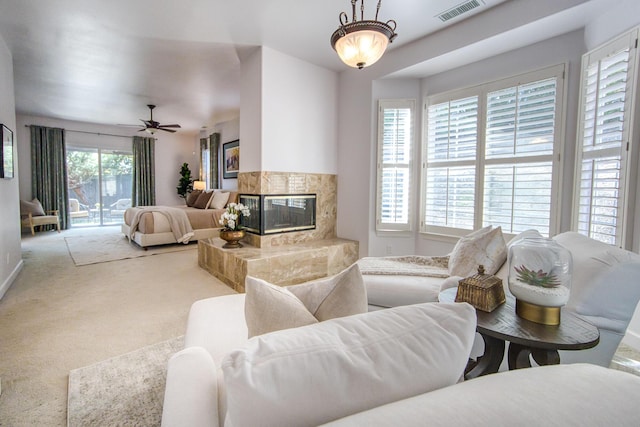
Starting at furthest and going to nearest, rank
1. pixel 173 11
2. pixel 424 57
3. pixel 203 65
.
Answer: pixel 203 65, pixel 424 57, pixel 173 11

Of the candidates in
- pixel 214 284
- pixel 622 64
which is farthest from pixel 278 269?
pixel 622 64

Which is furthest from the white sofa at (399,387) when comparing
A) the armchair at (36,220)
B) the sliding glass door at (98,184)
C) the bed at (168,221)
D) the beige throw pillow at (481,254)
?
the sliding glass door at (98,184)

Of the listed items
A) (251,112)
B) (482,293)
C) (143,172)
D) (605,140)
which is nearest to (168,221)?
(251,112)

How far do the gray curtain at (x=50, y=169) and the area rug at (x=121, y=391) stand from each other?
7191mm

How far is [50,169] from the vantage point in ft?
23.1

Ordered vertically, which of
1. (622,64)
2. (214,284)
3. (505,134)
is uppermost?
(622,64)

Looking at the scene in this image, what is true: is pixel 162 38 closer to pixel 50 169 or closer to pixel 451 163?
pixel 451 163

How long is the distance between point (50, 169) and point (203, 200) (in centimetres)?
376

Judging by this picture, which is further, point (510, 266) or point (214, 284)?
point (214, 284)

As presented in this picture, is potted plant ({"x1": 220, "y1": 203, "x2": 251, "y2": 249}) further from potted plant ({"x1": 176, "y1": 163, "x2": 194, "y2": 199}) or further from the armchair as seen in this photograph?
potted plant ({"x1": 176, "y1": 163, "x2": 194, "y2": 199})

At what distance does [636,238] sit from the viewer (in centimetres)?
216

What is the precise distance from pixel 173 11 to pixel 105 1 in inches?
22.0

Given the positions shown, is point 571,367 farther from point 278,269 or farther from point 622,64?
→ point 278,269

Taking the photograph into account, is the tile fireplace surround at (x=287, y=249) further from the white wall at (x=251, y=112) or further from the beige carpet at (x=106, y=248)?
the beige carpet at (x=106, y=248)
